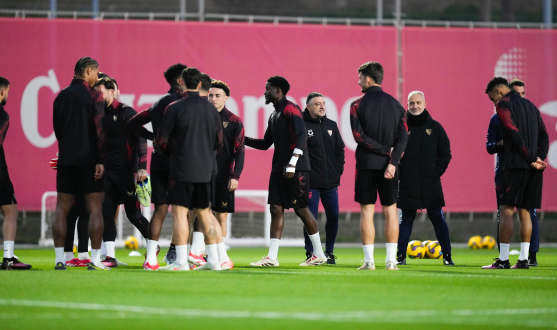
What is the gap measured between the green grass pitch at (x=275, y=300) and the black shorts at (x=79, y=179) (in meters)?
0.85

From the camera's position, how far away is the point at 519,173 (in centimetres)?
894

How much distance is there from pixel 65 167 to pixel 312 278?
2.81 meters

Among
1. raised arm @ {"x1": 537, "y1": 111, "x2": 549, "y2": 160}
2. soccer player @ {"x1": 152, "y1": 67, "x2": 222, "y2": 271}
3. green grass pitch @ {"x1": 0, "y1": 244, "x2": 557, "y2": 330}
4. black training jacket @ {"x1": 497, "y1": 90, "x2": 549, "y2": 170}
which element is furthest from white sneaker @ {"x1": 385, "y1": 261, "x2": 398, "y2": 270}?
raised arm @ {"x1": 537, "y1": 111, "x2": 549, "y2": 160}

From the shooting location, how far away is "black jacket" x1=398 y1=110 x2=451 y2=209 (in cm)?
1015

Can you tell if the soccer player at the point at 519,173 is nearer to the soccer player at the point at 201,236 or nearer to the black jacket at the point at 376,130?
the black jacket at the point at 376,130

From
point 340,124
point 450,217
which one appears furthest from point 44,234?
point 450,217

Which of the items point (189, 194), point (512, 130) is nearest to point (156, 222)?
point (189, 194)

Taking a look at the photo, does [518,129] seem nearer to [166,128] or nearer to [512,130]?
[512,130]

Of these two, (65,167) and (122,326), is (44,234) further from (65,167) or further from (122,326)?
(122,326)

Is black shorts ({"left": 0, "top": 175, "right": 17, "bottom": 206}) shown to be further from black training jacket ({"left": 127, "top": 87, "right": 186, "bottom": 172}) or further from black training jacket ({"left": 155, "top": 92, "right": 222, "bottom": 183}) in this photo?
black training jacket ({"left": 155, "top": 92, "right": 222, "bottom": 183})

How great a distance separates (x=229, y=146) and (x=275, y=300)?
4.05 meters

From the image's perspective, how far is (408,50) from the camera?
1556 cm

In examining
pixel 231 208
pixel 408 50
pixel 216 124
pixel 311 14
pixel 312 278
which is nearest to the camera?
pixel 312 278

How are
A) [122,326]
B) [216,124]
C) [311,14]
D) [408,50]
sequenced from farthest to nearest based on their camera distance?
[311,14], [408,50], [216,124], [122,326]
